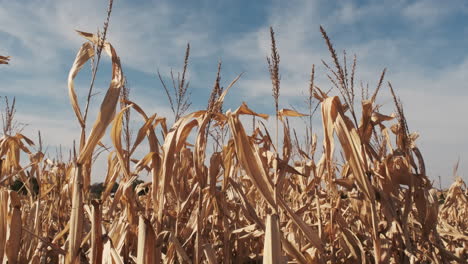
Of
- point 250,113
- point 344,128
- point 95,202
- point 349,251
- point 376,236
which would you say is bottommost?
point 349,251

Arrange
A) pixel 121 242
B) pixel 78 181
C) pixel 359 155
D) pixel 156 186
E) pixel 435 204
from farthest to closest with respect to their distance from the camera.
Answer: pixel 435 204, pixel 121 242, pixel 156 186, pixel 359 155, pixel 78 181

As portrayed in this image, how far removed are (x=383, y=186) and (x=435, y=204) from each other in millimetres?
415

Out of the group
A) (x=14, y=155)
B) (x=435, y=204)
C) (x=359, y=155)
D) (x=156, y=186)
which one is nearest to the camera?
(x=359, y=155)

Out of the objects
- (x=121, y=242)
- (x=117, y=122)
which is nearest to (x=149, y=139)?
(x=117, y=122)

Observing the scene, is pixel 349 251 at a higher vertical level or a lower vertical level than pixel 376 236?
lower

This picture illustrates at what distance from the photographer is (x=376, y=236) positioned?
194 centimetres

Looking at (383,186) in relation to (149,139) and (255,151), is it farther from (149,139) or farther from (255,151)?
(149,139)

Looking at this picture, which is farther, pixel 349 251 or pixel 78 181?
pixel 349 251

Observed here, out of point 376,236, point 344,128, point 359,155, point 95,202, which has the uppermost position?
point 344,128

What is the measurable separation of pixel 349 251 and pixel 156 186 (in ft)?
4.56

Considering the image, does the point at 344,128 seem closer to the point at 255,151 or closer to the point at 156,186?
→ the point at 255,151

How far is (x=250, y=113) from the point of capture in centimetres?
237

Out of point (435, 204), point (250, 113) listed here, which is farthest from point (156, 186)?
point (435, 204)

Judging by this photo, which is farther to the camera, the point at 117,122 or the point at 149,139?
the point at 149,139
